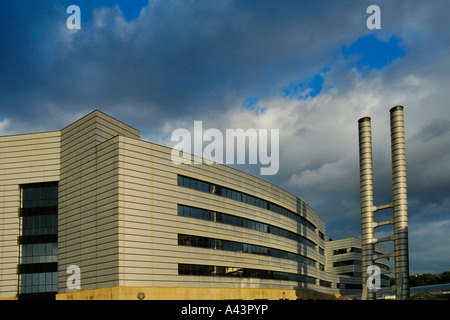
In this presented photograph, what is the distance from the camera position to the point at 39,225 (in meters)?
64.2

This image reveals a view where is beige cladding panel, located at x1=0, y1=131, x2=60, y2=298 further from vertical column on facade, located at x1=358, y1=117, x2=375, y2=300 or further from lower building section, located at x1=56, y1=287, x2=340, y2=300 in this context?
vertical column on facade, located at x1=358, y1=117, x2=375, y2=300

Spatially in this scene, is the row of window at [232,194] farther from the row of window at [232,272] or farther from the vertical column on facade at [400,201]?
the vertical column on facade at [400,201]

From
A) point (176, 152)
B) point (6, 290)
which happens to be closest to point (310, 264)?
point (176, 152)

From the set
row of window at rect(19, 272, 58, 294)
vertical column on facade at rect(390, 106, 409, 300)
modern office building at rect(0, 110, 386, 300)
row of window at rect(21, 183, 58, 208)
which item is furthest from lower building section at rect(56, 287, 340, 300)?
vertical column on facade at rect(390, 106, 409, 300)

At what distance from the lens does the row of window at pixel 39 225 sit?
63.7 meters

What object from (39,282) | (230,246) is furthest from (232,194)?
(39,282)

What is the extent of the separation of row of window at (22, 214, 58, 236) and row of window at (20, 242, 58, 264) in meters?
1.67

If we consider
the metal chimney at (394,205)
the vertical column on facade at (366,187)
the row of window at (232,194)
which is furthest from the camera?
the vertical column on facade at (366,187)

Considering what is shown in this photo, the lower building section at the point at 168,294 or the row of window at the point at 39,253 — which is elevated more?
the row of window at the point at 39,253

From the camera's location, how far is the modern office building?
184 feet

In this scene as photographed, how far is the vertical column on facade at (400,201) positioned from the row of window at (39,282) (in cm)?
4873

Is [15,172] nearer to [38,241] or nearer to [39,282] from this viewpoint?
[38,241]

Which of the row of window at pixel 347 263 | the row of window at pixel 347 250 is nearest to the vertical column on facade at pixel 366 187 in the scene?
the row of window at pixel 347 250
